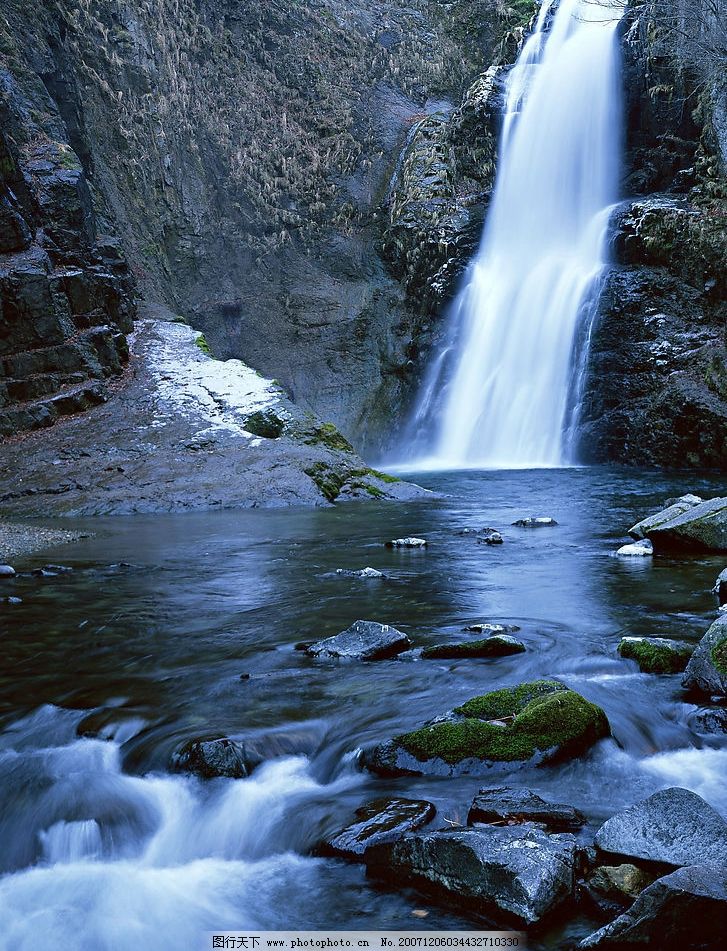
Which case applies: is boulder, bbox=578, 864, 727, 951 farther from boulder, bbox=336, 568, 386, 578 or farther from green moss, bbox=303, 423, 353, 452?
green moss, bbox=303, 423, 353, 452

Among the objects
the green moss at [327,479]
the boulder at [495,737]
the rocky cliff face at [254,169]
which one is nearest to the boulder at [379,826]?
the boulder at [495,737]

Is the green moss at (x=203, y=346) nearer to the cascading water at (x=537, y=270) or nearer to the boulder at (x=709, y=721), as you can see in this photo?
the cascading water at (x=537, y=270)

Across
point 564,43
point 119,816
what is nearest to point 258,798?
point 119,816

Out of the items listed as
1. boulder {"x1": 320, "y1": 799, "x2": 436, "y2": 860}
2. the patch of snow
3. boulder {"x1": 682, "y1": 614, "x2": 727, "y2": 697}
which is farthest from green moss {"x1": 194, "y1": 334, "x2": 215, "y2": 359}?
boulder {"x1": 320, "y1": 799, "x2": 436, "y2": 860}

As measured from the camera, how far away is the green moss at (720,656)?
4336 millimetres

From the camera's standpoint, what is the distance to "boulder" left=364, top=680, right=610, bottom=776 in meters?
3.66

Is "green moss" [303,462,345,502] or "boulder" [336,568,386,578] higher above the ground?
"green moss" [303,462,345,502]

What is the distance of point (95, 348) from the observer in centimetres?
1769

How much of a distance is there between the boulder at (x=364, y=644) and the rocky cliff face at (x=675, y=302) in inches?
666

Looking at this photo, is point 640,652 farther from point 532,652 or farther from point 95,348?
point 95,348

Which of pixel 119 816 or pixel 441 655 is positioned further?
pixel 441 655

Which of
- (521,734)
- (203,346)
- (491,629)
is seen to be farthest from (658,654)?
(203,346)

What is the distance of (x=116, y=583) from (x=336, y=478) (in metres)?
7.09

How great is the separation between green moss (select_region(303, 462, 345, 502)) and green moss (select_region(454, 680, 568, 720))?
401 inches
